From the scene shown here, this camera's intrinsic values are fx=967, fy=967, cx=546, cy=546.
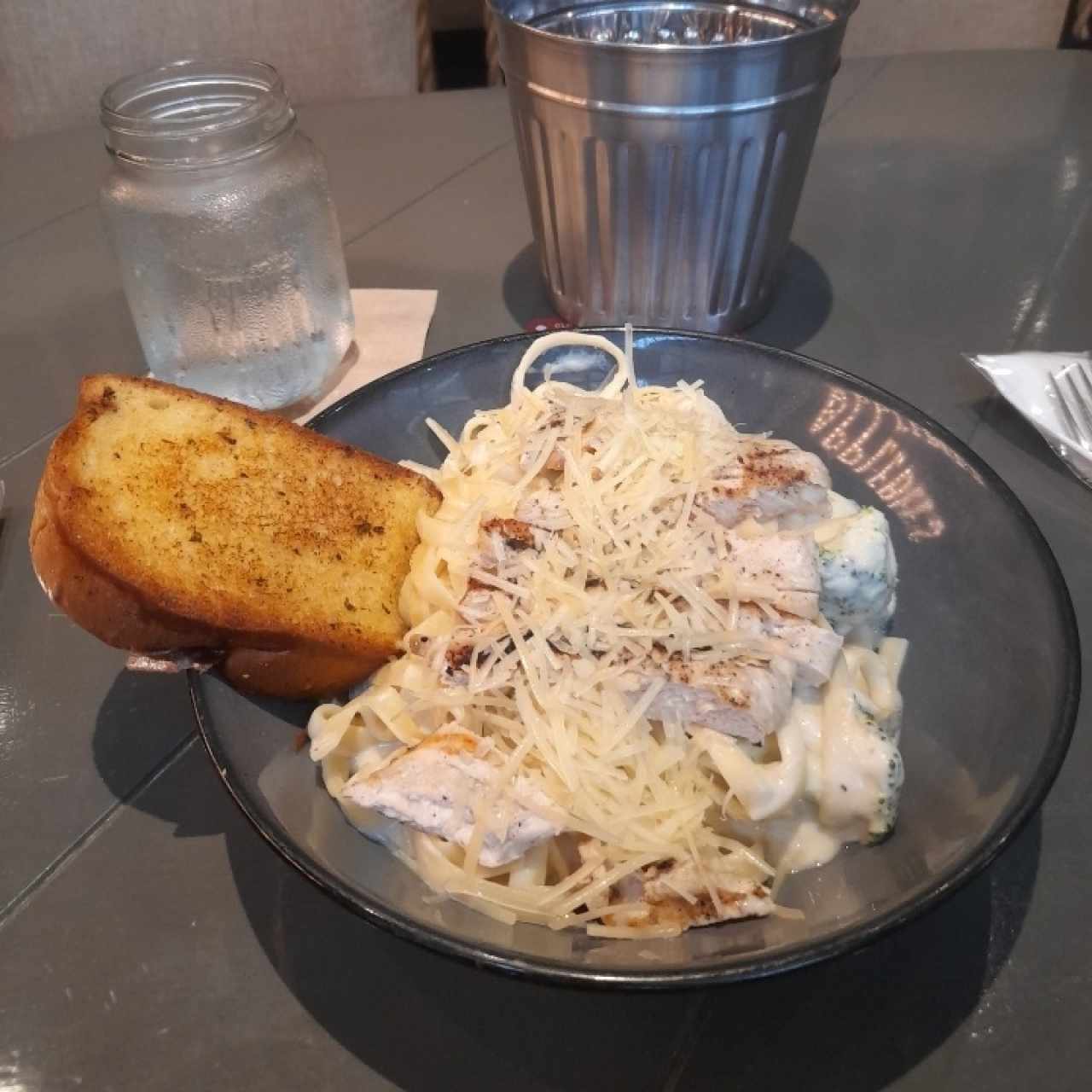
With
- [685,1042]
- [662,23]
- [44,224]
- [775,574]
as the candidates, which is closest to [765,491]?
[775,574]

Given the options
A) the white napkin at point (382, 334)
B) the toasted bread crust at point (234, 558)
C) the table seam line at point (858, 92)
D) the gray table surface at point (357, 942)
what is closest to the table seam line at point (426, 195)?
→ the white napkin at point (382, 334)

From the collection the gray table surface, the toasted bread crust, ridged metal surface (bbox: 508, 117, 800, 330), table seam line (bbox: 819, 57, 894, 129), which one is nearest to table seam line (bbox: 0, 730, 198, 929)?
the gray table surface

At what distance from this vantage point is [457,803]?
0.88 meters

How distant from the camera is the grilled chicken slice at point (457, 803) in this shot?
88cm

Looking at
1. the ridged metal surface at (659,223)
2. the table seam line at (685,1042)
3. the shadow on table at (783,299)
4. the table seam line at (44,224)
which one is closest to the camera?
the table seam line at (685,1042)

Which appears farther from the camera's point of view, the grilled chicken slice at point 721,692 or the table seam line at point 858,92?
the table seam line at point 858,92

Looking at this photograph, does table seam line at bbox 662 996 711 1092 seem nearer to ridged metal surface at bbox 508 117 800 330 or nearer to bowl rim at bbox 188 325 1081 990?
bowl rim at bbox 188 325 1081 990

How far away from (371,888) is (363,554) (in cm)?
42

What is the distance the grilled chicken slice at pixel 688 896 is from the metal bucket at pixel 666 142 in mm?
1007

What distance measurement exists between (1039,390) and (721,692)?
2.98ft

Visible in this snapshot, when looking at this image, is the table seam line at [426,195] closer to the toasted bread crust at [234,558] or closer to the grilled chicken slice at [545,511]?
the toasted bread crust at [234,558]

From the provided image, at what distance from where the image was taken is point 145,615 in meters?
0.95

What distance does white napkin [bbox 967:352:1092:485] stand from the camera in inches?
55.0

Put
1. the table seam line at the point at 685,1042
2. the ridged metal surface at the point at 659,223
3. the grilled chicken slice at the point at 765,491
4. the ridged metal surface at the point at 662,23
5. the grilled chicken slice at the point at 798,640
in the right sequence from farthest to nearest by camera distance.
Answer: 1. the ridged metal surface at the point at 662,23
2. the ridged metal surface at the point at 659,223
3. the grilled chicken slice at the point at 765,491
4. the grilled chicken slice at the point at 798,640
5. the table seam line at the point at 685,1042
